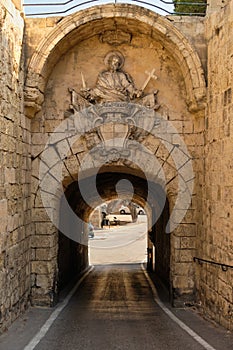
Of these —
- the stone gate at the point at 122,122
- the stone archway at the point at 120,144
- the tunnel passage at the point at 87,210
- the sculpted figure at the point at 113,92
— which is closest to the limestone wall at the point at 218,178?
the stone gate at the point at 122,122

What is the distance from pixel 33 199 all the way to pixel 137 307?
317 centimetres

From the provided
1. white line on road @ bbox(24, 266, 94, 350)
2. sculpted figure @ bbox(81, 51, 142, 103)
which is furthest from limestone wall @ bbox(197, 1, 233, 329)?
white line on road @ bbox(24, 266, 94, 350)

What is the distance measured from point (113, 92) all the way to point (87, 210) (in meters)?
9.21

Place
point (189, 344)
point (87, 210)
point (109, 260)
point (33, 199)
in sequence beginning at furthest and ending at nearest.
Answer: point (109, 260), point (87, 210), point (33, 199), point (189, 344)

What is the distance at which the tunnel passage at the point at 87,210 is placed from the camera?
500 inches

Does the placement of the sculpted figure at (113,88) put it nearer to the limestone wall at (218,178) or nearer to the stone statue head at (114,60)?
the stone statue head at (114,60)

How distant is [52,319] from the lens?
8.73m

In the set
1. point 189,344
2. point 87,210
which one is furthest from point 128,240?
point 189,344

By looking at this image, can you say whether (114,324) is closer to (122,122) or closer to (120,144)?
(120,144)

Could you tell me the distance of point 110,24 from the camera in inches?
375

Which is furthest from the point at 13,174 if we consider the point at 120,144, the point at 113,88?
the point at 113,88

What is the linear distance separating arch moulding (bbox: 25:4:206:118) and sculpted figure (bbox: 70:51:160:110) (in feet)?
2.51

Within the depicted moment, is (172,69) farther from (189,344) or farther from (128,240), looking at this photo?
(128,240)

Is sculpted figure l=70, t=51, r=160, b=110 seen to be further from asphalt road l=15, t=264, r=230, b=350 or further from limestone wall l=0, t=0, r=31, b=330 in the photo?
asphalt road l=15, t=264, r=230, b=350
